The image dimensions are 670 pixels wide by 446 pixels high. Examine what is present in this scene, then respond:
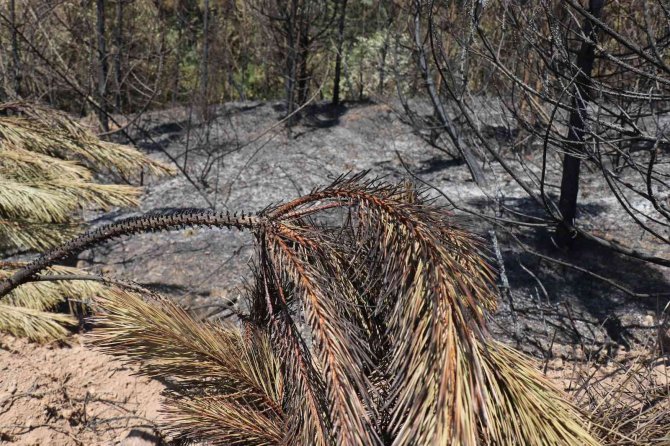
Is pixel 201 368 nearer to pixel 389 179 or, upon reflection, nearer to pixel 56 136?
pixel 56 136

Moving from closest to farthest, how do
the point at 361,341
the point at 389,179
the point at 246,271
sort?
the point at 361,341 < the point at 246,271 < the point at 389,179

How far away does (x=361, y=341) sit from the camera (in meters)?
1.36

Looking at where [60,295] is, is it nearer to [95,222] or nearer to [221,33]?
[95,222]

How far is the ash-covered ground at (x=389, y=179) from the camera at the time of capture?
4105mm

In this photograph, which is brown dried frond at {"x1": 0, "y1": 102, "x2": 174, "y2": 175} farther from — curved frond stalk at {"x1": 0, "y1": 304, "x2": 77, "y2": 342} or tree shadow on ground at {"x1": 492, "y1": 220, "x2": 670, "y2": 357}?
tree shadow on ground at {"x1": 492, "y1": 220, "x2": 670, "y2": 357}

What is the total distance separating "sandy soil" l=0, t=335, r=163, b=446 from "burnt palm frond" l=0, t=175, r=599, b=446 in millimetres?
1347

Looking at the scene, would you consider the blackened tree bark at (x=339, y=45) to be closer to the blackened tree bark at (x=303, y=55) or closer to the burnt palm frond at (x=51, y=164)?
the blackened tree bark at (x=303, y=55)

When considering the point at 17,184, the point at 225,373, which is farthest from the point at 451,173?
the point at 225,373

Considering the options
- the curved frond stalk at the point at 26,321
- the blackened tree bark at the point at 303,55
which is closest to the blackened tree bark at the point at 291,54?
the blackened tree bark at the point at 303,55

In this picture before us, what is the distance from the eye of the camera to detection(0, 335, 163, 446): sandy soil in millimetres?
3166

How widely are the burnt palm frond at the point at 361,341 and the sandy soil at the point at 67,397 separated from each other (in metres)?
1.35

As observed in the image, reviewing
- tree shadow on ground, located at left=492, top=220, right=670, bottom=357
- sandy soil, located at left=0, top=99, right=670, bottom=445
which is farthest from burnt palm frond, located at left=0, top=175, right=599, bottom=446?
tree shadow on ground, located at left=492, top=220, right=670, bottom=357

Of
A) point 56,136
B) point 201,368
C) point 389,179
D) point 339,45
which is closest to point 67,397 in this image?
point 56,136

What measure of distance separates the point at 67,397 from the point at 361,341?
2688mm
